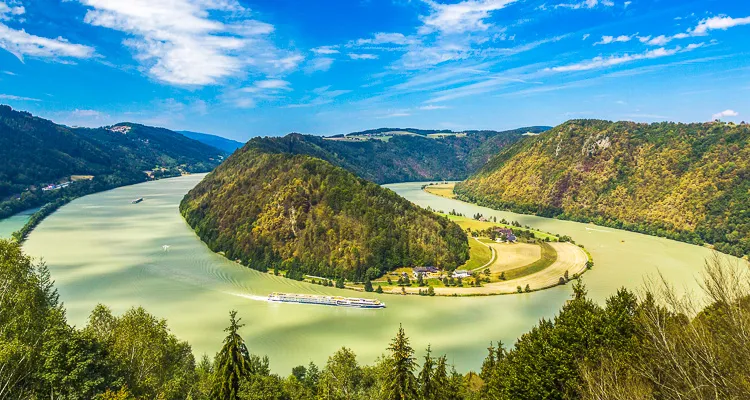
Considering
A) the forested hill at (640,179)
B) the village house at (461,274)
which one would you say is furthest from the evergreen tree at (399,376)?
the forested hill at (640,179)

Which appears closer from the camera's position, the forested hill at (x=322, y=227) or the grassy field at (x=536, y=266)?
the grassy field at (x=536, y=266)

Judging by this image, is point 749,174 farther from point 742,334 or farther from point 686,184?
point 742,334

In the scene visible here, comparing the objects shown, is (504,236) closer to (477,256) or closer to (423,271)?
(477,256)

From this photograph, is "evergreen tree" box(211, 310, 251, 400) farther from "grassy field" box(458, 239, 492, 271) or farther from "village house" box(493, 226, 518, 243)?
"village house" box(493, 226, 518, 243)

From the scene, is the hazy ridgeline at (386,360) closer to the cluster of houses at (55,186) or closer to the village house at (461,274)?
the village house at (461,274)

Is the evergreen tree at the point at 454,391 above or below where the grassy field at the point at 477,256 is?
above

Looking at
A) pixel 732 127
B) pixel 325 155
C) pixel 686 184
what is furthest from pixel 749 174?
pixel 325 155
